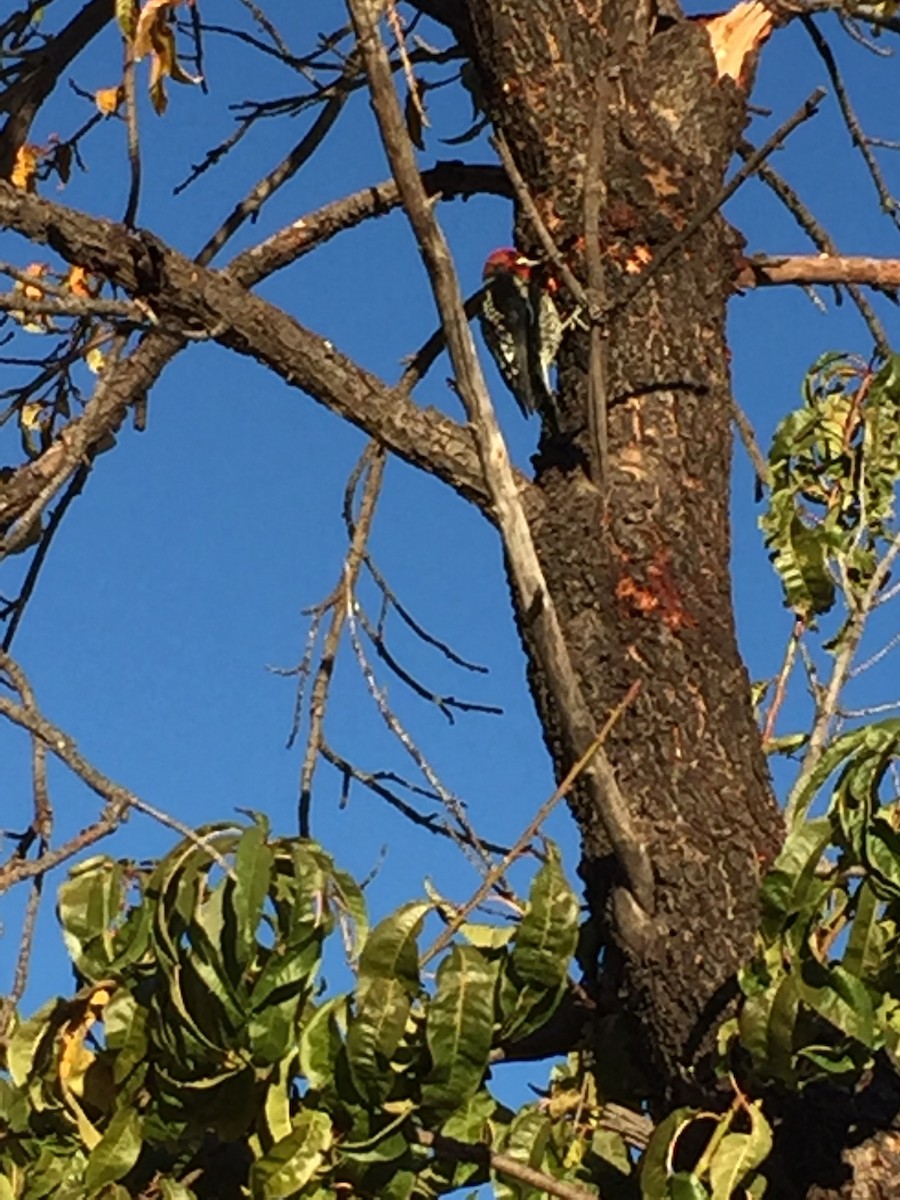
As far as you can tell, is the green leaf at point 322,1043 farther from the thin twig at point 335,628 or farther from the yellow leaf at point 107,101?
the yellow leaf at point 107,101

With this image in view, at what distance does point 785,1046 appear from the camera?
161 centimetres

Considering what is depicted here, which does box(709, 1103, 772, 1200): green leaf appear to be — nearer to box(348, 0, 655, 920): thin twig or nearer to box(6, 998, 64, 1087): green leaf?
box(348, 0, 655, 920): thin twig

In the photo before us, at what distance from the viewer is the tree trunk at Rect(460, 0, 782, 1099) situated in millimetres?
1894

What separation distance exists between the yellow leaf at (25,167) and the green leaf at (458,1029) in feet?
6.18

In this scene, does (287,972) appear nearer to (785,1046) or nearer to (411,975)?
(411,975)

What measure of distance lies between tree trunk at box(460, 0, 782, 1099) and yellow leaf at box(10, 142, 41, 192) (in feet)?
3.14

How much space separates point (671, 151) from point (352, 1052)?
1272 mm

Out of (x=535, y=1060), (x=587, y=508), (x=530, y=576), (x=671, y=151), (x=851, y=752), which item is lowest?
(x=535, y=1060)

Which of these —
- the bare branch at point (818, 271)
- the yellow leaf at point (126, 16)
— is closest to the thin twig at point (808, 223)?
the bare branch at point (818, 271)

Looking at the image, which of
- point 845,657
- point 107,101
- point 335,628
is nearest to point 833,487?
point 845,657

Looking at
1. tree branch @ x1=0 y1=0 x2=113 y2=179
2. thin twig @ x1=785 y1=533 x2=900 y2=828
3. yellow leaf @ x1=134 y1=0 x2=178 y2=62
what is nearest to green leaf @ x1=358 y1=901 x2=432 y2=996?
thin twig @ x1=785 y1=533 x2=900 y2=828

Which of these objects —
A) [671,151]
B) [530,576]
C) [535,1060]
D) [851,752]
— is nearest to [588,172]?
[671,151]

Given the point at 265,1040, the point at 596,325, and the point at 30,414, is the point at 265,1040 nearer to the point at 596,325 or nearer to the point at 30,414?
the point at 596,325

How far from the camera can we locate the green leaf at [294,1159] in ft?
5.01
